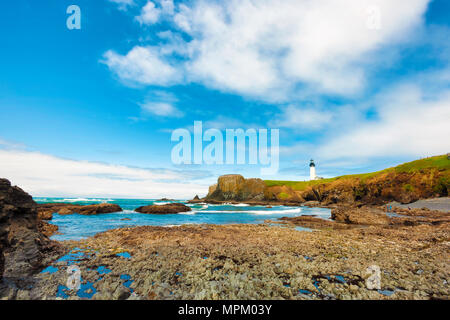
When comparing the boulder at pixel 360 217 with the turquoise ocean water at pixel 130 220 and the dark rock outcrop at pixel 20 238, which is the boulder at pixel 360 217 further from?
the dark rock outcrop at pixel 20 238

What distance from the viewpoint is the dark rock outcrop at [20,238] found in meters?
6.96

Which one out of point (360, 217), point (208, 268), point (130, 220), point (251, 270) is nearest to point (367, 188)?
point (360, 217)

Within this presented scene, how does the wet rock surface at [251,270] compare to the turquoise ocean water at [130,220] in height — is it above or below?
above

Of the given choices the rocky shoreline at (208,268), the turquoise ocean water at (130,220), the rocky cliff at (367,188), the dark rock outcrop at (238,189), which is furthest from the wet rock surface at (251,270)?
the dark rock outcrop at (238,189)

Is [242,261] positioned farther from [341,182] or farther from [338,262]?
[341,182]

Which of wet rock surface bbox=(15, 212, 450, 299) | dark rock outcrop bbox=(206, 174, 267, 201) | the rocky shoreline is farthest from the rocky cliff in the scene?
wet rock surface bbox=(15, 212, 450, 299)

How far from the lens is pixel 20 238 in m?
9.98

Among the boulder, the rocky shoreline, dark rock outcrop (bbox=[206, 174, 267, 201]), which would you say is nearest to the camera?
the rocky shoreline

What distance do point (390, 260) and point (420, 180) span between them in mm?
71287

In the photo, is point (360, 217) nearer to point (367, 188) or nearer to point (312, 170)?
point (367, 188)

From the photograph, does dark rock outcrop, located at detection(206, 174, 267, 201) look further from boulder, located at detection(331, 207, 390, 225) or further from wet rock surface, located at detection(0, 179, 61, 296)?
wet rock surface, located at detection(0, 179, 61, 296)

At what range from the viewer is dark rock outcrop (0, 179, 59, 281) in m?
6.96
